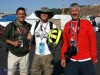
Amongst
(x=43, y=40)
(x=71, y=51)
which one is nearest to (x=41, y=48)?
(x=43, y=40)

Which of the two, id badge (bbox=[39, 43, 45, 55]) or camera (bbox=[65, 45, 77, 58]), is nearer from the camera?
camera (bbox=[65, 45, 77, 58])

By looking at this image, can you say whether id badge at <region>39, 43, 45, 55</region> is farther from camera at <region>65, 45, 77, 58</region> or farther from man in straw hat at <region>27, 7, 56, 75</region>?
camera at <region>65, 45, 77, 58</region>

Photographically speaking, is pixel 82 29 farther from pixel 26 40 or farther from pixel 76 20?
pixel 26 40

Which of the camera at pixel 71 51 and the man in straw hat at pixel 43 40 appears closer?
the camera at pixel 71 51

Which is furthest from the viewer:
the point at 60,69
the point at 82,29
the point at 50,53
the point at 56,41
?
the point at 60,69

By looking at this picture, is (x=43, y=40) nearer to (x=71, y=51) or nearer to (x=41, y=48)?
(x=41, y=48)

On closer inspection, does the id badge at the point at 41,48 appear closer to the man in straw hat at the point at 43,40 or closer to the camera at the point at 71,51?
the man in straw hat at the point at 43,40

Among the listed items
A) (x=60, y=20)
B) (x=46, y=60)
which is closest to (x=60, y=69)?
(x=46, y=60)

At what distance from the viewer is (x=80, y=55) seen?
4516mm

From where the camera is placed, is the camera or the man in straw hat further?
the man in straw hat

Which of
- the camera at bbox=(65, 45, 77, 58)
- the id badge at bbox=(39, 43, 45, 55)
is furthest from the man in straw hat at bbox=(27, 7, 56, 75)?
the camera at bbox=(65, 45, 77, 58)

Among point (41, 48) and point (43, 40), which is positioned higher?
point (43, 40)

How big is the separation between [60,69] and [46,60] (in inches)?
136

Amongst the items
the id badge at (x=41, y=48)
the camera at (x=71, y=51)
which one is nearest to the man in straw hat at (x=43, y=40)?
the id badge at (x=41, y=48)
